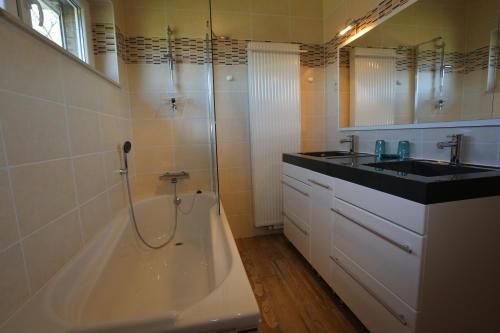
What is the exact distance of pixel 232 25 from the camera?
223 cm

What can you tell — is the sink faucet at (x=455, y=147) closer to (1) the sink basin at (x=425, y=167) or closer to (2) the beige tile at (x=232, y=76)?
(1) the sink basin at (x=425, y=167)

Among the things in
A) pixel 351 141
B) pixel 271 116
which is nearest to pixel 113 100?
pixel 271 116

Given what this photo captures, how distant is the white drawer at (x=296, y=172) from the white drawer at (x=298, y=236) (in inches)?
16.3

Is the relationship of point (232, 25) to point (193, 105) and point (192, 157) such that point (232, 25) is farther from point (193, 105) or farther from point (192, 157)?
point (192, 157)

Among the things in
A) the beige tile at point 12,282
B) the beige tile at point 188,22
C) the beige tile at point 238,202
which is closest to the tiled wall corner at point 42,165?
the beige tile at point 12,282

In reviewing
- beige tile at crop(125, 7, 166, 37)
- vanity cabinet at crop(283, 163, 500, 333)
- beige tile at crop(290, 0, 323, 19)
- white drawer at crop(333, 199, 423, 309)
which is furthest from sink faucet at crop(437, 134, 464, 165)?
beige tile at crop(125, 7, 166, 37)

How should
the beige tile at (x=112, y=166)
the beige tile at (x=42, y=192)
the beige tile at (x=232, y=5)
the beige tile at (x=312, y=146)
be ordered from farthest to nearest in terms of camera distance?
the beige tile at (x=312, y=146) → the beige tile at (x=232, y=5) → the beige tile at (x=112, y=166) → the beige tile at (x=42, y=192)

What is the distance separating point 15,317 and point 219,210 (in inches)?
38.0

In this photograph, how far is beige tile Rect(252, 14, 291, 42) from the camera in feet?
7.45

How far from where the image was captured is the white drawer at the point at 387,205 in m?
0.87

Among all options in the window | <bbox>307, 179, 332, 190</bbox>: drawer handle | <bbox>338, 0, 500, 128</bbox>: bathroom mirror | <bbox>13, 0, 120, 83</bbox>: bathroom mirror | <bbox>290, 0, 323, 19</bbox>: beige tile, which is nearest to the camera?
<bbox>338, 0, 500, 128</bbox>: bathroom mirror

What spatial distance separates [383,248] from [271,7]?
2333 millimetres

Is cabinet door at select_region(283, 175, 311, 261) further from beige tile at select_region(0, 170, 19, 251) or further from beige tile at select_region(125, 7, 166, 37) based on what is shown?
beige tile at select_region(125, 7, 166, 37)

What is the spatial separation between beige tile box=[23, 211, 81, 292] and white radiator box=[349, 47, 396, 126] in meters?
2.07
